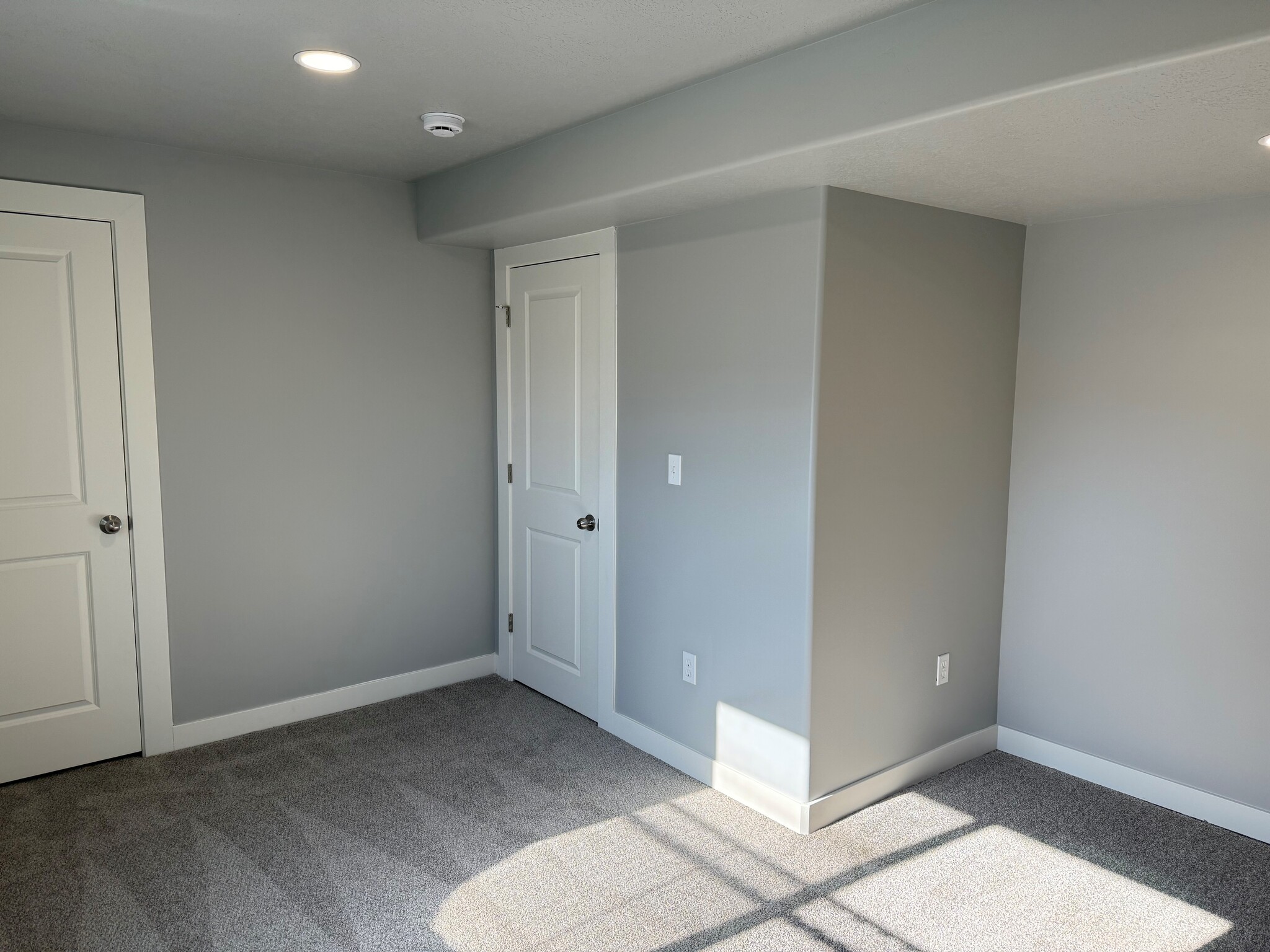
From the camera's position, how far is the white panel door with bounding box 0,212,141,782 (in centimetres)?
314

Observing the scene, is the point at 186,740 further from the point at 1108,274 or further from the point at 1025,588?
the point at 1108,274

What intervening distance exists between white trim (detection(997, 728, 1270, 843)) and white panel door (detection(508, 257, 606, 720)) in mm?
1720

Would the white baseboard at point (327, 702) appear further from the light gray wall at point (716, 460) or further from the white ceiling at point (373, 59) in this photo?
the white ceiling at point (373, 59)

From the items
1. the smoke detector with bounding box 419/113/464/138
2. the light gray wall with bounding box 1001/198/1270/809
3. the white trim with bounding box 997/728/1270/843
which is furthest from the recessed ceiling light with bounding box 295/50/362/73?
the white trim with bounding box 997/728/1270/843

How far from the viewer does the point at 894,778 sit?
320 cm

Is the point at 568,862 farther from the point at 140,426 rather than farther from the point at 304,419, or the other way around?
the point at 140,426

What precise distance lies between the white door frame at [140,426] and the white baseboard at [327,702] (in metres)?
0.12

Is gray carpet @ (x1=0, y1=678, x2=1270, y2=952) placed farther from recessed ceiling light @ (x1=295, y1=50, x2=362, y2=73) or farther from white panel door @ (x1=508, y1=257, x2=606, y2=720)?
recessed ceiling light @ (x1=295, y1=50, x2=362, y2=73)

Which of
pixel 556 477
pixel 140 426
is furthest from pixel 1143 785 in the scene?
pixel 140 426

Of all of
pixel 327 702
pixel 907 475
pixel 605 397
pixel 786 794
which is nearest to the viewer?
pixel 786 794

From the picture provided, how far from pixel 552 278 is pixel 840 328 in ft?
4.87

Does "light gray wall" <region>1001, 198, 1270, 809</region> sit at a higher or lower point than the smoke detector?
lower

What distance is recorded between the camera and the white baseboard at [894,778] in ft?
9.70

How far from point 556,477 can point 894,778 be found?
183 cm
